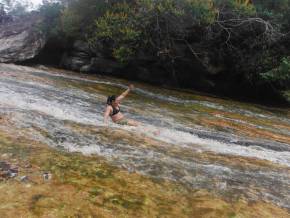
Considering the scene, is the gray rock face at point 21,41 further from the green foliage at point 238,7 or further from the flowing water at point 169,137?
the green foliage at point 238,7

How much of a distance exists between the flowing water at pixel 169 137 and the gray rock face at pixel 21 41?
10315 millimetres

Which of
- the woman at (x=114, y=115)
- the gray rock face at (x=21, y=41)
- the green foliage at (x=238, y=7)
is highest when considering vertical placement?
the green foliage at (x=238, y=7)

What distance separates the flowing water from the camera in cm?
921

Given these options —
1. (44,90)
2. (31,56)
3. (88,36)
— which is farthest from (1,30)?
(44,90)

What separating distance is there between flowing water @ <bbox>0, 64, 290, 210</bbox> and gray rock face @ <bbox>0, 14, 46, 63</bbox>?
10315mm

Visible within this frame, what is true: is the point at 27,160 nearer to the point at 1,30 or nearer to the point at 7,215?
the point at 7,215

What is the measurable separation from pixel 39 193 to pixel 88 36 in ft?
82.3

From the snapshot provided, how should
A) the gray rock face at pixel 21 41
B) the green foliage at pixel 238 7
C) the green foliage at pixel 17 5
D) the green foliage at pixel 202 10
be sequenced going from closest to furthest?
the green foliage at pixel 202 10
the green foliage at pixel 238 7
the gray rock face at pixel 21 41
the green foliage at pixel 17 5

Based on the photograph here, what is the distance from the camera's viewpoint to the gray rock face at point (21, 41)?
30.4 meters

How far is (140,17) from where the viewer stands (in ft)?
85.6

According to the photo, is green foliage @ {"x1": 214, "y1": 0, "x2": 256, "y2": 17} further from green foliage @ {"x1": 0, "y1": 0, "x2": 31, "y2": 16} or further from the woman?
green foliage @ {"x1": 0, "y1": 0, "x2": 31, "y2": 16}

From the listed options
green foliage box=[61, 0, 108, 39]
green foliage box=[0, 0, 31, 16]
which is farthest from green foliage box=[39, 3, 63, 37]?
green foliage box=[0, 0, 31, 16]

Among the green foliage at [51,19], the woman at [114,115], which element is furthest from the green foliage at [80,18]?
the woman at [114,115]

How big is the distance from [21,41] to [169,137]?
73.5ft
